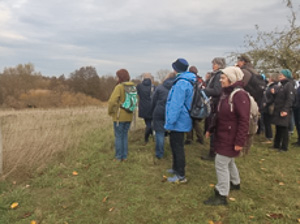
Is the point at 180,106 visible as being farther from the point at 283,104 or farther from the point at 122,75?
the point at 283,104

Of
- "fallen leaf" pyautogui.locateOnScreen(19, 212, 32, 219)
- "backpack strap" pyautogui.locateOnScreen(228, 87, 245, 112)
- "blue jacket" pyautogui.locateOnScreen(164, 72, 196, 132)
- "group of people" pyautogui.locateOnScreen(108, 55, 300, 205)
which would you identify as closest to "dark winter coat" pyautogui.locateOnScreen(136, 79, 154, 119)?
"group of people" pyautogui.locateOnScreen(108, 55, 300, 205)

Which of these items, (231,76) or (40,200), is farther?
(40,200)

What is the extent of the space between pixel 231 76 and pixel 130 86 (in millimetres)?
2481

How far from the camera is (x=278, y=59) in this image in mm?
10750

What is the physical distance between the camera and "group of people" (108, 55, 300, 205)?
319 cm

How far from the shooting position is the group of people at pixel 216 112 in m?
3.19

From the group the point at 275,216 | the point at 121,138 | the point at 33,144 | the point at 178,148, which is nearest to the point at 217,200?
the point at 275,216

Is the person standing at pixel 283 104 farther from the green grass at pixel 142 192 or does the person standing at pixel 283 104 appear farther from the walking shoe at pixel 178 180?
the walking shoe at pixel 178 180

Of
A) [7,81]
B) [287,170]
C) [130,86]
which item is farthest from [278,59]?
[7,81]

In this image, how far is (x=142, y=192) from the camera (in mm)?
3990

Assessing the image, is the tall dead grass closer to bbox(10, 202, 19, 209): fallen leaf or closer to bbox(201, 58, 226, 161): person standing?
bbox(10, 202, 19, 209): fallen leaf

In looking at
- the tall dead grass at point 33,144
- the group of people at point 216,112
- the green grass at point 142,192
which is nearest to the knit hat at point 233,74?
the group of people at point 216,112

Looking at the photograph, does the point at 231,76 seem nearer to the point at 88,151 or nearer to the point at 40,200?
the point at 40,200

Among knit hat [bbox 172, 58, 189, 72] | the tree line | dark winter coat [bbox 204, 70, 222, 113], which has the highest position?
knit hat [bbox 172, 58, 189, 72]
